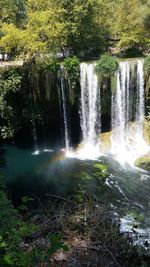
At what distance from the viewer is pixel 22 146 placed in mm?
20266

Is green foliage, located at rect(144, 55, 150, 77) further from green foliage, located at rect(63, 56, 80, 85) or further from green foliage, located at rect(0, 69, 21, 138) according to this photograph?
green foliage, located at rect(0, 69, 21, 138)

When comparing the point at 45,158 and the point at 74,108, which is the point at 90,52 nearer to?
the point at 74,108

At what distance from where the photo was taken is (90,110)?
20.1 metres

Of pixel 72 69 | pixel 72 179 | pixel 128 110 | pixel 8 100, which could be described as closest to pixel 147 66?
pixel 128 110

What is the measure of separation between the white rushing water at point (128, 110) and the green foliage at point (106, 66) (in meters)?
0.35

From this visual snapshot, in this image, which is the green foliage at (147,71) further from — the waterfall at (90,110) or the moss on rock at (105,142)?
the moss on rock at (105,142)

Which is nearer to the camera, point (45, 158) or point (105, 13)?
point (45, 158)

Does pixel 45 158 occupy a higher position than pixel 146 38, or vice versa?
pixel 146 38

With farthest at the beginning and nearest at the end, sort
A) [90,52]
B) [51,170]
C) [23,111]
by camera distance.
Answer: [90,52], [23,111], [51,170]

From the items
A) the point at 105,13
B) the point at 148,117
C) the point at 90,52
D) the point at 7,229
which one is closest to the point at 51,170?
the point at 148,117

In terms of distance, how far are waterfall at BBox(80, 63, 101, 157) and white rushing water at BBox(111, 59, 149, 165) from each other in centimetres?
82

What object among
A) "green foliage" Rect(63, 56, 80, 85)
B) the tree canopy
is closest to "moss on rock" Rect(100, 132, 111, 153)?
"green foliage" Rect(63, 56, 80, 85)

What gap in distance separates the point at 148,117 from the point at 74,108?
365 centimetres

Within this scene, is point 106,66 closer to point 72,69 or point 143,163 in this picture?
point 72,69
